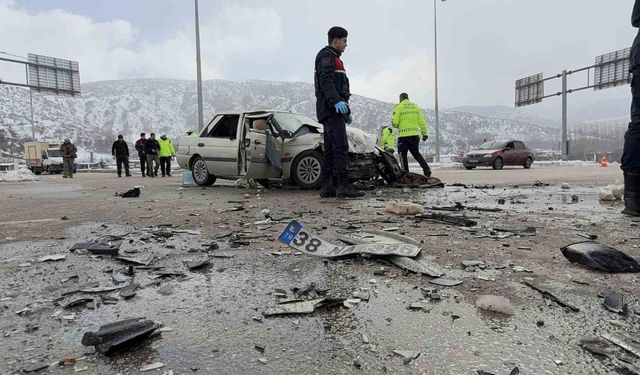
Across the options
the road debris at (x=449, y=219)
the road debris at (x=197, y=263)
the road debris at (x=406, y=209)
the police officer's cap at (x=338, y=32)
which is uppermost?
the police officer's cap at (x=338, y=32)

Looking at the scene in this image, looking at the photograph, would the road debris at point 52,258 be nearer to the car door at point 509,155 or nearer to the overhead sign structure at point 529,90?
the car door at point 509,155

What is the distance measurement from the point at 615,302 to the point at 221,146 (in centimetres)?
744

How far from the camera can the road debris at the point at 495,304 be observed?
1.82m

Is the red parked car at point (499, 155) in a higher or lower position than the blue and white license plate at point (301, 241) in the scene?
higher

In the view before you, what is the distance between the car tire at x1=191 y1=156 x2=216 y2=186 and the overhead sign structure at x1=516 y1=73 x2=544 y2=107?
109 feet

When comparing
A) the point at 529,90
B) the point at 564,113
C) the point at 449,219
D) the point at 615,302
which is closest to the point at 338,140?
the point at 449,219

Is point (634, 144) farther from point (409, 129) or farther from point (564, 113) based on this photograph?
point (564, 113)

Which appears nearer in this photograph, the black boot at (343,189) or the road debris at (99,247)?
the road debris at (99,247)

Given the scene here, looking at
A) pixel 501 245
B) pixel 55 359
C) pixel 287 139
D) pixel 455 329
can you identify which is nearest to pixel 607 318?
pixel 455 329

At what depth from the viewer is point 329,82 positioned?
5.55 meters

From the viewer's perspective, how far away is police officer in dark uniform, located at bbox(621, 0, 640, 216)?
3865mm

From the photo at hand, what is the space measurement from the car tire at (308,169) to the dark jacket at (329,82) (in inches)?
57.5

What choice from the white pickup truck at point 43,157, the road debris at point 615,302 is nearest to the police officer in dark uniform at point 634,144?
the road debris at point 615,302

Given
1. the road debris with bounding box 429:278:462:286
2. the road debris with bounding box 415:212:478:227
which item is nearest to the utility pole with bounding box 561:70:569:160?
the road debris with bounding box 415:212:478:227
